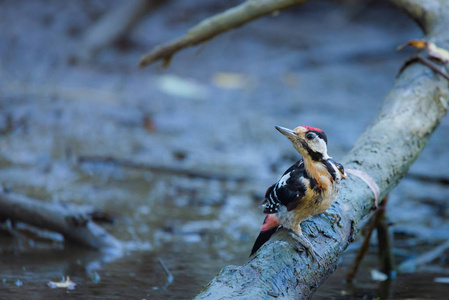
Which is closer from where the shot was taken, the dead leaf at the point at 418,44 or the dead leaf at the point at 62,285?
the dead leaf at the point at 62,285

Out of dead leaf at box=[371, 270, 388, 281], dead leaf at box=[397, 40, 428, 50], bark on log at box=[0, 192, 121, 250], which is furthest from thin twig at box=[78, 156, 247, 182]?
dead leaf at box=[397, 40, 428, 50]

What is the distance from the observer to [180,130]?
6.90 m

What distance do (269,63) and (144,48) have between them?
196 centimetres

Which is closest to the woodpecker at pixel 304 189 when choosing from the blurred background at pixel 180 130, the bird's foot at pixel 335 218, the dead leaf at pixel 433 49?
the bird's foot at pixel 335 218

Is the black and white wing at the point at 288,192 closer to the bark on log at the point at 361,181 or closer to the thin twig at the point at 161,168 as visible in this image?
the bark on log at the point at 361,181

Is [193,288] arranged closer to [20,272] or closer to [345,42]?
[20,272]

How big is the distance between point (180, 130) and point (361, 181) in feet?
13.9

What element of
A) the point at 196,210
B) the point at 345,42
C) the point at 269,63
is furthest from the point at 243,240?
the point at 345,42

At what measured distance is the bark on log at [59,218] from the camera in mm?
3713

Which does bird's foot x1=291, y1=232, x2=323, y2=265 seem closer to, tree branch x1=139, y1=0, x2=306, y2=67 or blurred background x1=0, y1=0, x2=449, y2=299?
blurred background x1=0, y1=0, x2=449, y2=299

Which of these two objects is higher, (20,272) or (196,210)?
(196,210)

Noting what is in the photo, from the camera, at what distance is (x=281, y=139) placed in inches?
270

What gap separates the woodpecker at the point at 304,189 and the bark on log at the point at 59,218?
1440mm

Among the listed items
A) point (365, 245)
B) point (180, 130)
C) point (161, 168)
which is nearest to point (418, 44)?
point (365, 245)
